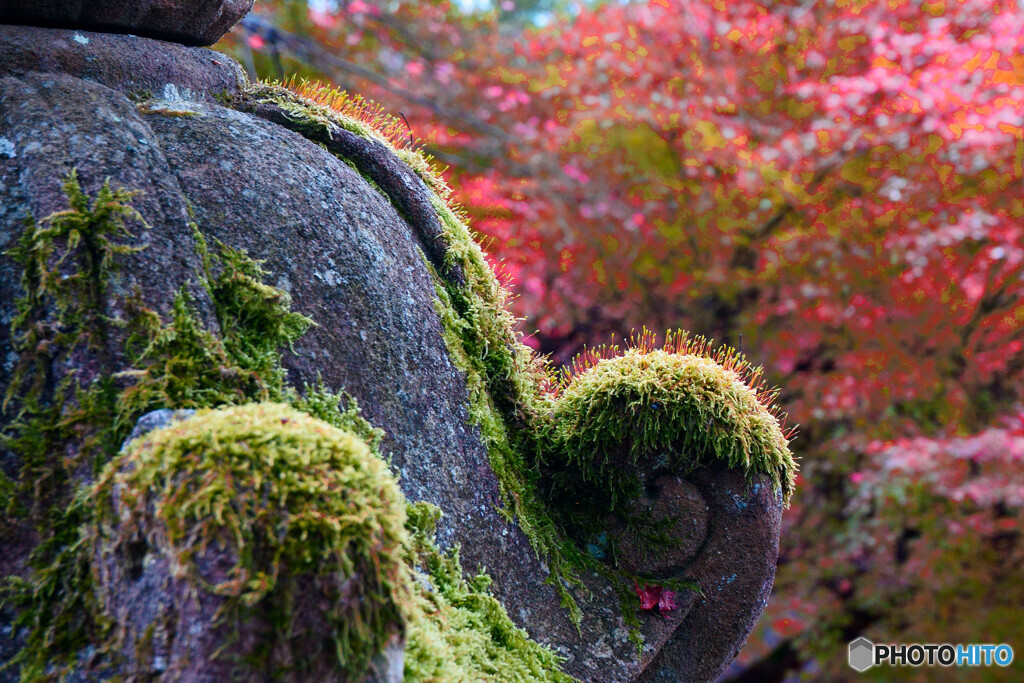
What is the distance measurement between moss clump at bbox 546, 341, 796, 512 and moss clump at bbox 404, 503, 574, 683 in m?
0.50

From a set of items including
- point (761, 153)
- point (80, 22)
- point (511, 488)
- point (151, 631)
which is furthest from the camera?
point (761, 153)

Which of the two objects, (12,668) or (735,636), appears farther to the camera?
(735,636)

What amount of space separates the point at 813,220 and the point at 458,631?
219 inches

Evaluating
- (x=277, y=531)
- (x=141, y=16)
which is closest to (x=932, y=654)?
(x=277, y=531)

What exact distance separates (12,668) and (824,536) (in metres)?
6.74

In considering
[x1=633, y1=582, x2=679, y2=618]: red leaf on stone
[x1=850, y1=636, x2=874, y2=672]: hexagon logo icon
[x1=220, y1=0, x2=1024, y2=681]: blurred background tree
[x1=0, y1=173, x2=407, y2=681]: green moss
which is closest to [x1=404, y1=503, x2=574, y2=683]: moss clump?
[x1=633, y1=582, x2=679, y2=618]: red leaf on stone

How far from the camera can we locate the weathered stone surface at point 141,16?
191 cm

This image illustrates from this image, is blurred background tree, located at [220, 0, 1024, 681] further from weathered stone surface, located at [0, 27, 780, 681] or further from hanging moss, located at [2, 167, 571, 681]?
hanging moss, located at [2, 167, 571, 681]

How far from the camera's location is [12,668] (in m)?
1.37

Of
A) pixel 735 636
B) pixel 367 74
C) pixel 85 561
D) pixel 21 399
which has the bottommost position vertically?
pixel 735 636

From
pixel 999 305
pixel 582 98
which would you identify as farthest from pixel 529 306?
pixel 999 305

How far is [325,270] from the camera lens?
6.18 feet

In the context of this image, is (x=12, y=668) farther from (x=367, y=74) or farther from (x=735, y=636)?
(x=367, y=74)

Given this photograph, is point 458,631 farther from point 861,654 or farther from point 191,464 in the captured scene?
point 861,654
